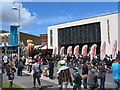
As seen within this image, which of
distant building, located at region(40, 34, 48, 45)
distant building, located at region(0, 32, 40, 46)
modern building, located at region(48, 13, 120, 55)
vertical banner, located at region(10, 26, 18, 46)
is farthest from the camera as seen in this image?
distant building, located at region(40, 34, 48, 45)

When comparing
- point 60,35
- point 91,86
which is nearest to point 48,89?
point 91,86

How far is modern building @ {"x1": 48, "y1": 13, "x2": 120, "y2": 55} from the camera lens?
34875 mm

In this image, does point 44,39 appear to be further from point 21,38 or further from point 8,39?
point 8,39

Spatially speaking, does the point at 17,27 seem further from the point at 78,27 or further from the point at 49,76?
the point at 78,27

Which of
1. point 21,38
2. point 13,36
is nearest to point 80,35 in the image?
point 13,36

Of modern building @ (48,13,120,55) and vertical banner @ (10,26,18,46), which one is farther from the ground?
modern building @ (48,13,120,55)

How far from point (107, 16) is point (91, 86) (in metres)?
30.6

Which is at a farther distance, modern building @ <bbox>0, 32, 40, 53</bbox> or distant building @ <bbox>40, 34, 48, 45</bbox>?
distant building @ <bbox>40, 34, 48, 45</bbox>

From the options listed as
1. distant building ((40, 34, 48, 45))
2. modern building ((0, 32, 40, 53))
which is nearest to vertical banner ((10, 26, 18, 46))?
modern building ((0, 32, 40, 53))

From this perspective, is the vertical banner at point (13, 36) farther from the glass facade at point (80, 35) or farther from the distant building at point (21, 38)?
the distant building at point (21, 38)

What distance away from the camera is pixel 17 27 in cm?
1989

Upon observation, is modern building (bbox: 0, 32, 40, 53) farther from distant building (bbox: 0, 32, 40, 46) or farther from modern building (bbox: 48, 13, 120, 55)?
modern building (bbox: 48, 13, 120, 55)

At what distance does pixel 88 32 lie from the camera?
130 ft

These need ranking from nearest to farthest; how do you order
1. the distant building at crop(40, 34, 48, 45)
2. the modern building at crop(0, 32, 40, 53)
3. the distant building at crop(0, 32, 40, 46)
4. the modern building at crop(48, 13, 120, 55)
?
the modern building at crop(48, 13, 120, 55), the modern building at crop(0, 32, 40, 53), the distant building at crop(0, 32, 40, 46), the distant building at crop(40, 34, 48, 45)
